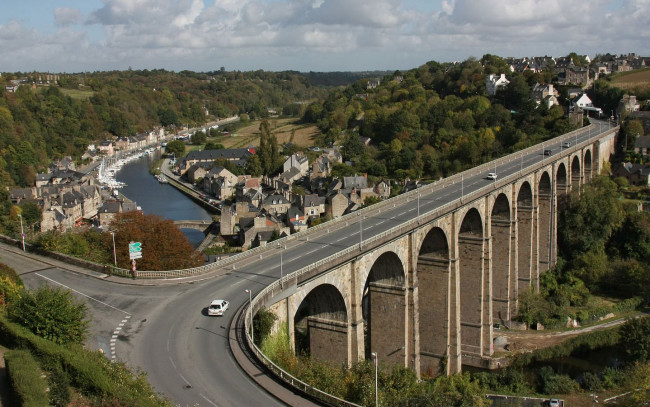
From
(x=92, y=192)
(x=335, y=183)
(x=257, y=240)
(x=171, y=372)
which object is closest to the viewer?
(x=171, y=372)

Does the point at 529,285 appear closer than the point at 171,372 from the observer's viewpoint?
No

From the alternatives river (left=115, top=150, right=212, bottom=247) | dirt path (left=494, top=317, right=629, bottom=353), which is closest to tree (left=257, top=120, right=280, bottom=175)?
river (left=115, top=150, right=212, bottom=247)

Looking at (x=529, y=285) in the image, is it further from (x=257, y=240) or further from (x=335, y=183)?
(x=335, y=183)

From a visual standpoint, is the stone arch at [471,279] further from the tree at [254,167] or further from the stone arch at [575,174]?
the tree at [254,167]

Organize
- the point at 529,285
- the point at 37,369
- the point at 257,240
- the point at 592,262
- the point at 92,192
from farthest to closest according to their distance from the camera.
A: the point at 92,192 < the point at 257,240 < the point at 592,262 < the point at 529,285 < the point at 37,369

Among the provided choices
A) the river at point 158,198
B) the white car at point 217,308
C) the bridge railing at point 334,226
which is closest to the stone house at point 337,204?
the river at point 158,198

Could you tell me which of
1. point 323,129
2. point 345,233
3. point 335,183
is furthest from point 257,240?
point 323,129
